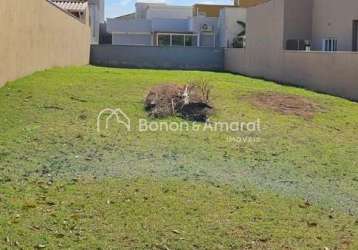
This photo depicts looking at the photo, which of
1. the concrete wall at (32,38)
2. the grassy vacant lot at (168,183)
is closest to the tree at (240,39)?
the concrete wall at (32,38)

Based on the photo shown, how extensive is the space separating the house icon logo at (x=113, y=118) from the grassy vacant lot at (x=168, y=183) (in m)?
0.12

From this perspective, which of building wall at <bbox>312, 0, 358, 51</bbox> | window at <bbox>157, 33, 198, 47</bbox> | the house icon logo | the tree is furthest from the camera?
window at <bbox>157, 33, 198, 47</bbox>

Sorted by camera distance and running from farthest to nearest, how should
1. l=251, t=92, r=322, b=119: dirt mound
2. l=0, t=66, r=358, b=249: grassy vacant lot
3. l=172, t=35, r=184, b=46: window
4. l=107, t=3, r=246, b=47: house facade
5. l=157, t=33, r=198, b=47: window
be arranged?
l=172, t=35, r=184, b=46: window < l=157, t=33, r=198, b=47: window < l=107, t=3, r=246, b=47: house facade < l=251, t=92, r=322, b=119: dirt mound < l=0, t=66, r=358, b=249: grassy vacant lot

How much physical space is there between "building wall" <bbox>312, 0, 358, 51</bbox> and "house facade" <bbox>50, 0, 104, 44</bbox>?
11.0 metres

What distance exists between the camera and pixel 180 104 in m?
11.0

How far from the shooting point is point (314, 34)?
23.6 meters

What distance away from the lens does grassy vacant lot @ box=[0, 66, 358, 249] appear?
16.9ft

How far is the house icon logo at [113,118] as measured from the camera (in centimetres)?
966

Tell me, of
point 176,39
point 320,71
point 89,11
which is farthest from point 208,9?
point 320,71

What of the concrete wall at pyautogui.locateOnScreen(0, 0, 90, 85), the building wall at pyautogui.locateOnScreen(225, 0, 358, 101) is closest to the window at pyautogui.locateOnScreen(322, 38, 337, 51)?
the building wall at pyautogui.locateOnScreen(225, 0, 358, 101)

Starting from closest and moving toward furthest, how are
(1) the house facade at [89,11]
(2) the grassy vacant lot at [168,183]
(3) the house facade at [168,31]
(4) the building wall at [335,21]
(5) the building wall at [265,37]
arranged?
(2) the grassy vacant lot at [168,183], (4) the building wall at [335,21], (5) the building wall at [265,37], (1) the house facade at [89,11], (3) the house facade at [168,31]

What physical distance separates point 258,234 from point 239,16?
35.3 metres

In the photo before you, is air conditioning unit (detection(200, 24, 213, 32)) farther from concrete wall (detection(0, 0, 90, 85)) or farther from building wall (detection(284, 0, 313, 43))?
concrete wall (detection(0, 0, 90, 85))

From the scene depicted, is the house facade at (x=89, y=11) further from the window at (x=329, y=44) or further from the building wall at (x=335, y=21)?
the window at (x=329, y=44)
